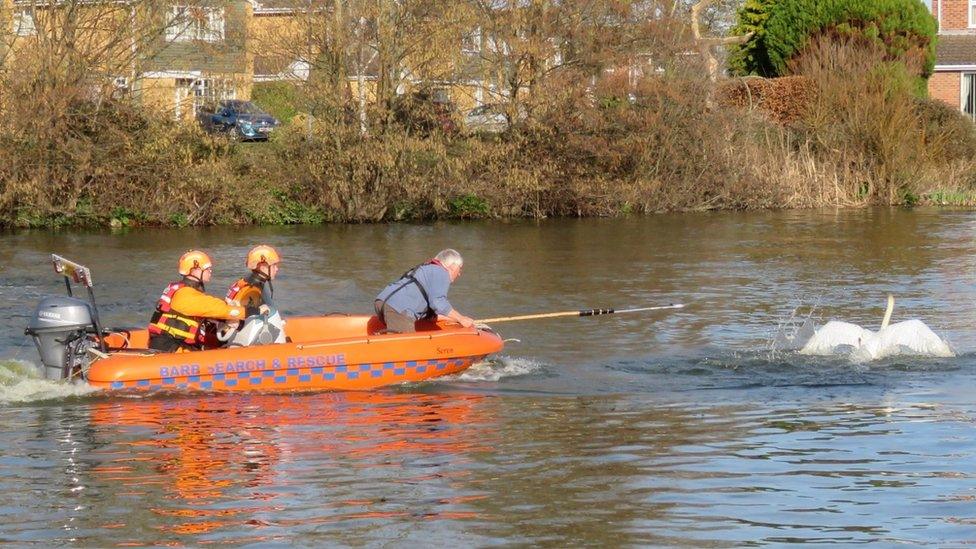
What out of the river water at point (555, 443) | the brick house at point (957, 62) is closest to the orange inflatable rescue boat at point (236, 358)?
the river water at point (555, 443)

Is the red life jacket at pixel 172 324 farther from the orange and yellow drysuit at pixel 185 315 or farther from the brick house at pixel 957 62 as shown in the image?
the brick house at pixel 957 62

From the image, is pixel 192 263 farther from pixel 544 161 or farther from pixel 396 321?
pixel 544 161

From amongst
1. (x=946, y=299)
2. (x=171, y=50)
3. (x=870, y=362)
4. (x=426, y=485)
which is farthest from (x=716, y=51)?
(x=426, y=485)

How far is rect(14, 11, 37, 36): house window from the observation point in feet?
90.5

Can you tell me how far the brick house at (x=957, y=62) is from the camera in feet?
147

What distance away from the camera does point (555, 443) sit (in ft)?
32.9

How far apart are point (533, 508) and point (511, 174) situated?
21.9 m

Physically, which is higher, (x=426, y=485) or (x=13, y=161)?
(x=13, y=161)

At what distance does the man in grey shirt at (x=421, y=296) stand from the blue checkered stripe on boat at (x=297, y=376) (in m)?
0.47

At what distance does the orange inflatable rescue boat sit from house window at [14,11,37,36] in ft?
54.0

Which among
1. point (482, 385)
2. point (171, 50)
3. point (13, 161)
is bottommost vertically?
point (482, 385)

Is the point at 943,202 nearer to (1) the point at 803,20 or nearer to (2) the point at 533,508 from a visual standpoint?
(1) the point at 803,20

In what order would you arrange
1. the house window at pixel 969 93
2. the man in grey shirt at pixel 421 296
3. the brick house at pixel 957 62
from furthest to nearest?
the house window at pixel 969 93
the brick house at pixel 957 62
the man in grey shirt at pixel 421 296

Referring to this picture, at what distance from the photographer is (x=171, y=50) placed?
3109cm
